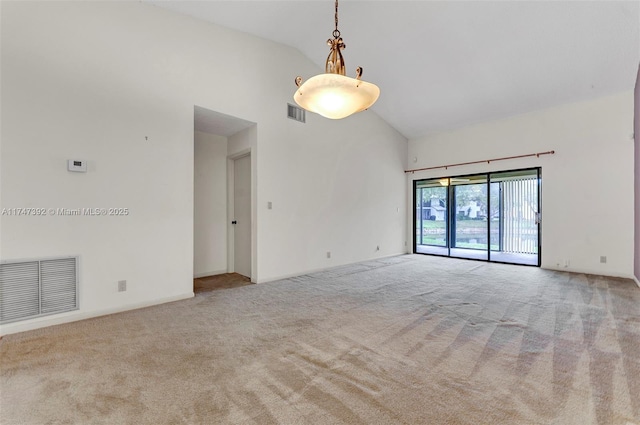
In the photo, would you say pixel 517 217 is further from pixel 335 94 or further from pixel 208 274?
pixel 208 274

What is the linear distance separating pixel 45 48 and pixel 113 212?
179 centimetres

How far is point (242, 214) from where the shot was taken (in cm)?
534

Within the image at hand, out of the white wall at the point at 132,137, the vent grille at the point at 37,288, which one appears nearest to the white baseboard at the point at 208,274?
the white wall at the point at 132,137

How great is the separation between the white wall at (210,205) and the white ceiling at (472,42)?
2000mm

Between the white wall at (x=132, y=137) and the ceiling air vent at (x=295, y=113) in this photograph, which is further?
the ceiling air vent at (x=295, y=113)

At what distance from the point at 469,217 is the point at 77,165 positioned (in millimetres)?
7667

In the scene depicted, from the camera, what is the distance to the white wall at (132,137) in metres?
2.83

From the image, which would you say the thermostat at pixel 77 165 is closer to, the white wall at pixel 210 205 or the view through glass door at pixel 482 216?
the white wall at pixel 210 205

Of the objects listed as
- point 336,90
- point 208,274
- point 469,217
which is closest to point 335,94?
point 336,90

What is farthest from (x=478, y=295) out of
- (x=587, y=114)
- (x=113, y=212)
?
(x=113, y=212)

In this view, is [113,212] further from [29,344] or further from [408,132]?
[408,132]

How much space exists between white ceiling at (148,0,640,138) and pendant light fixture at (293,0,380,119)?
2.18 meters

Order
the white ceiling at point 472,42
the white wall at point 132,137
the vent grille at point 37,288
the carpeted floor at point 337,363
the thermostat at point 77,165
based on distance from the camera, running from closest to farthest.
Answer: the carpeted floor at point 337,363
the vent grille at point 37,288
the white wall at point 132,137
the thermostat at point 77,165
the white ceiling at point 472,42

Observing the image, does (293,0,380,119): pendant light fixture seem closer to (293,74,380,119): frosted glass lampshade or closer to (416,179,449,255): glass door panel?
(293,74,380,119): frosted glass lampshade
